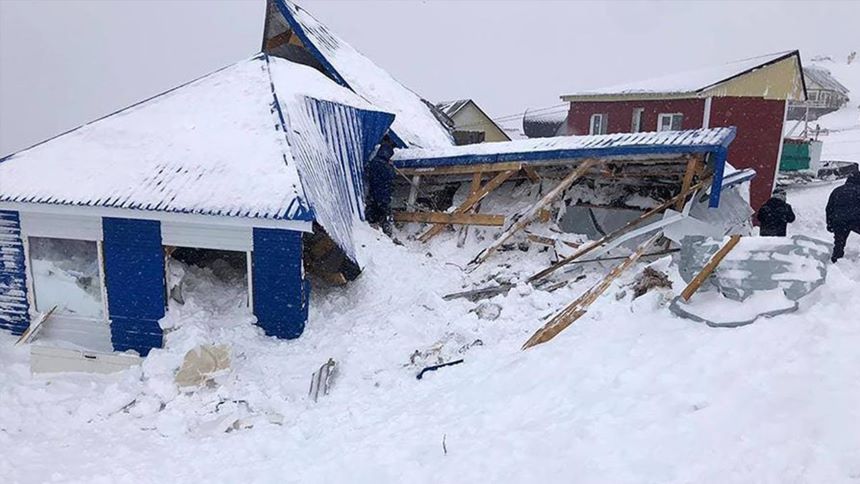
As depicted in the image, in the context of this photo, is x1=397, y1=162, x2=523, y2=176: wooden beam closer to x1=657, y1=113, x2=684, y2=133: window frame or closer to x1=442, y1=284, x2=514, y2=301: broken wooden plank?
x1=442, y1=284, x2=514, y2=301: broken wooden plank

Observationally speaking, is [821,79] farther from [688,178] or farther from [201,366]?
[201,366]

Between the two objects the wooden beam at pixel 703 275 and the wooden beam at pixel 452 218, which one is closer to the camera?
the wooden beam at pixel 703 275

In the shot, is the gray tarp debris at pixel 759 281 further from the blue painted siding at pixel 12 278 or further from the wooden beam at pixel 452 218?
the blue painted siding at pixel 12 278

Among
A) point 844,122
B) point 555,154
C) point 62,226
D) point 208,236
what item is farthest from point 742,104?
point 844,122

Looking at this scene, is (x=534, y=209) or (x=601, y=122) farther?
(x=601, y=122)

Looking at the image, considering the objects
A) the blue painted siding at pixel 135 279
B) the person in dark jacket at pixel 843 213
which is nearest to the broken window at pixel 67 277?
the blue painted siding at pixel 135 279

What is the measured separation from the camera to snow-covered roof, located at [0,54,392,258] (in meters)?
8.12

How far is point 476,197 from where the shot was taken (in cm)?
1121

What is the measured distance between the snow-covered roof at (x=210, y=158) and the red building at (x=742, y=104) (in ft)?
45.3

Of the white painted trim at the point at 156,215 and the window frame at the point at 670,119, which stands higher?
the window frame at the point at 670,119

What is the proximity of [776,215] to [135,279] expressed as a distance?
34.8 feet

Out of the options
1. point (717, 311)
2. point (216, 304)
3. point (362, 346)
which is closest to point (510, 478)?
point (717, 311)

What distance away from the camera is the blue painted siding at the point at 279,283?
8.20 metres

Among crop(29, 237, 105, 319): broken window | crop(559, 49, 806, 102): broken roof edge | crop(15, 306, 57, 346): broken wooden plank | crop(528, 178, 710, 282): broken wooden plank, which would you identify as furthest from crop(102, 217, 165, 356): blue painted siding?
crop(559, 49, 806, 102): broken roof edge
